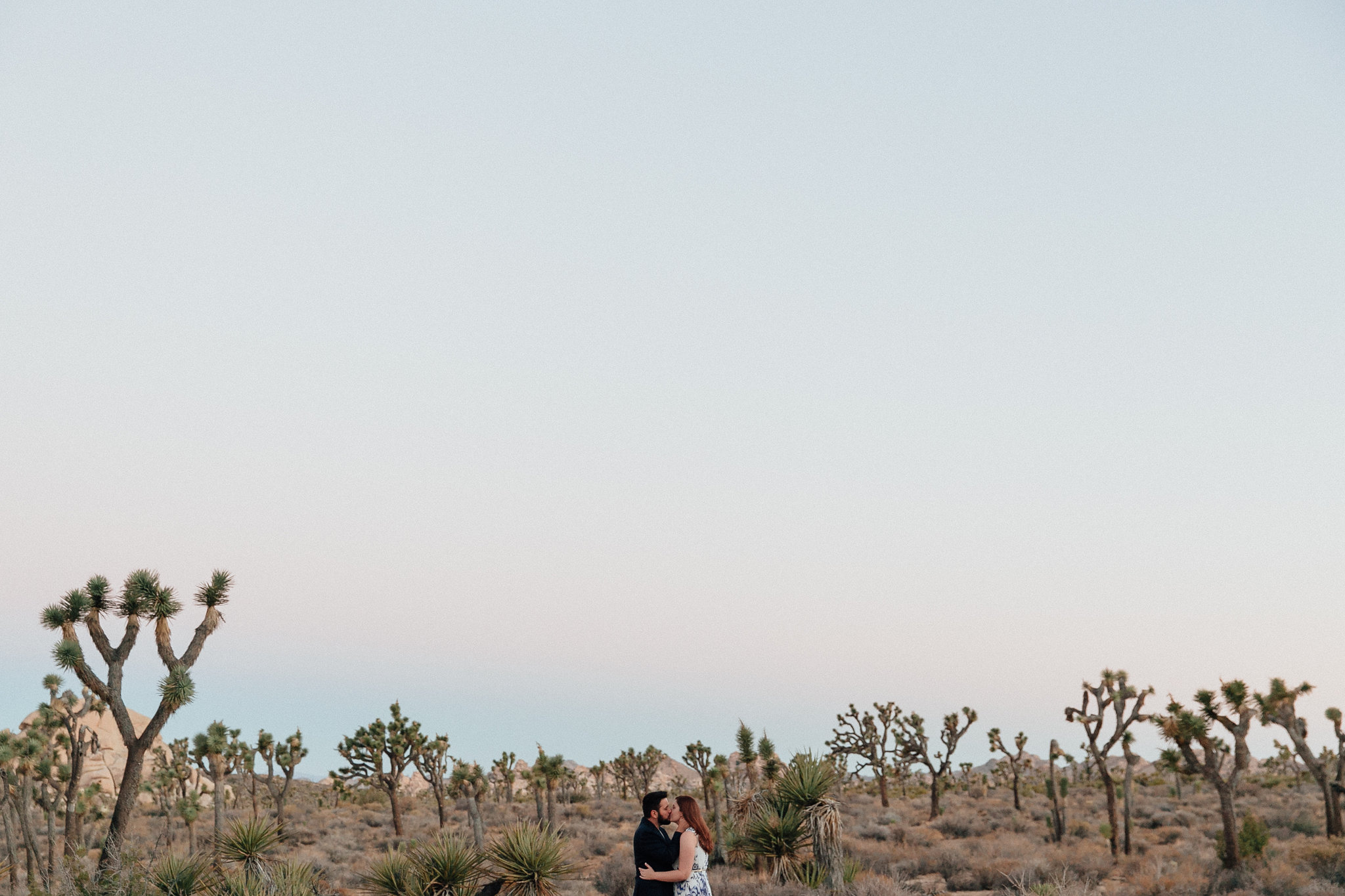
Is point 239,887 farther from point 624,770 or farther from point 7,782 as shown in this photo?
point 624,770

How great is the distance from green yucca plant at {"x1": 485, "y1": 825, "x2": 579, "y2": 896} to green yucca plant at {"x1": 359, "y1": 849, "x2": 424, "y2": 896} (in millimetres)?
1124

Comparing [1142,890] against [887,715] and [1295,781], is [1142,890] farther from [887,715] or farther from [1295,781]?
[1295,781]

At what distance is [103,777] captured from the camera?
261 feet

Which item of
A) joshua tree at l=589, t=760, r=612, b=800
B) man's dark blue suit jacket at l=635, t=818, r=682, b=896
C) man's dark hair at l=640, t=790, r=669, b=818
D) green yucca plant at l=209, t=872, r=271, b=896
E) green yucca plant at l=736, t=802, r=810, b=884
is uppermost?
man's dark hair at l=640, t=790, r=669, b=818

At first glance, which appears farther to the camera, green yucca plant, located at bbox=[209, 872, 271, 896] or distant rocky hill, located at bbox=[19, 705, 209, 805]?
distant rocky hill, located at bbox=[19, 705, 209, 805]

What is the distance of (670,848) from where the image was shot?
9258 millimetres

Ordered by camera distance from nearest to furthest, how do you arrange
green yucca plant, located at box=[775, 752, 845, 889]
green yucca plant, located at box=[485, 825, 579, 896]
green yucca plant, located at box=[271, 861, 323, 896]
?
green yucca plant, located at box=[271, 861, 323, 896] < green yucca plant, located at box=[485, 825, 579, 896] < green yucca plant, located at box=[775, 752, 845, 889]

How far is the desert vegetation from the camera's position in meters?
15.2

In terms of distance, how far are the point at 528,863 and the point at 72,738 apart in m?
22.7

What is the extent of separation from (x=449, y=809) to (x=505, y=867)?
4794cm

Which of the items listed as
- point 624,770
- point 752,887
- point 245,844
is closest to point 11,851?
point 245,844

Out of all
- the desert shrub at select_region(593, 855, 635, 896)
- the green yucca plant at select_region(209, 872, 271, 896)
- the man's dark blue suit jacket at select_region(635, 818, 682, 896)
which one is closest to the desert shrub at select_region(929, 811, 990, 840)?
the desert shrub at select_region(593, 855, 635, 896)

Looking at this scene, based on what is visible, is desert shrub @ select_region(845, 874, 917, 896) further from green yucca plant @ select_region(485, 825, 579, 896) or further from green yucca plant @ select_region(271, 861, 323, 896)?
green yucca plant @ select_region(271, 861, 323, 896)

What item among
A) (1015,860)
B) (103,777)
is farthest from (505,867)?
(103,777)
